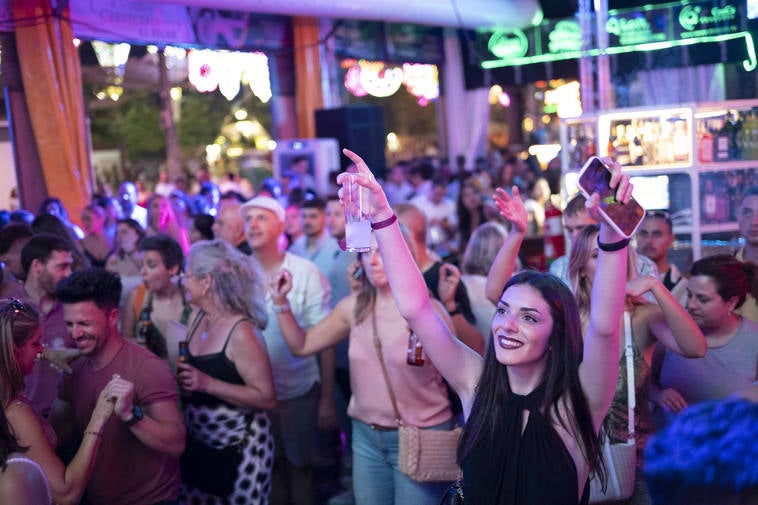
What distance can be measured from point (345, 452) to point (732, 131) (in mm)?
3380

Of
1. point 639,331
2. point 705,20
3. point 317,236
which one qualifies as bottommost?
point 639,331

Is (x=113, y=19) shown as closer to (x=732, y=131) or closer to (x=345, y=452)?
(x=345, y=452)

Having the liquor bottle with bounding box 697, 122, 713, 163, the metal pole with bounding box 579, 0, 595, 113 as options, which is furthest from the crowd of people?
the metal pole with bounding box 579, 0, 595, 113

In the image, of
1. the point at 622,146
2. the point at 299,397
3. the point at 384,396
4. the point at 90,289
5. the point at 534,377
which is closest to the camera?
the point at 534,377

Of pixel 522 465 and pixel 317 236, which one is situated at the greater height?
pixel 317 236

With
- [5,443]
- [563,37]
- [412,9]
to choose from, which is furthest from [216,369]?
[563,37]

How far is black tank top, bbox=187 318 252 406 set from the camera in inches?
147

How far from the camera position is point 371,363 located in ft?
12.2

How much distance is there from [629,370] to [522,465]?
1.11m

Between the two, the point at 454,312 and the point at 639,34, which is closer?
the point at 454,312

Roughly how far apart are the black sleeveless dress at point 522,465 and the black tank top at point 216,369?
62.6 inches

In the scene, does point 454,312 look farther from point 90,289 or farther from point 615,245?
point 615,245

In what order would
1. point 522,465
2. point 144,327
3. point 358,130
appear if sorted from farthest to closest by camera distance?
1. point 358,130
2. point 144,327
3. point 522,465

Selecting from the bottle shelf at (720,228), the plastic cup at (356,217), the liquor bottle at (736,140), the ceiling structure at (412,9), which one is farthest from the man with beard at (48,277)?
the ceiling structure at (412,9)
